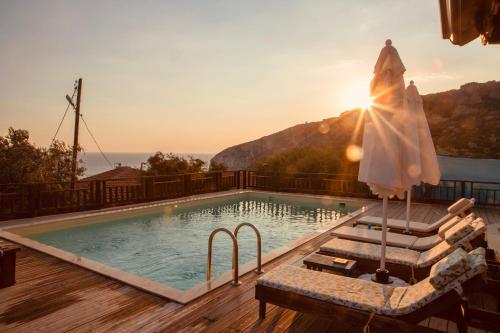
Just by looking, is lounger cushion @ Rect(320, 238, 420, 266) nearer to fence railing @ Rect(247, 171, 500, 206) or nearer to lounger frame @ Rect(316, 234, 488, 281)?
lounger frame @ Rect(316, 234, 488, 281)

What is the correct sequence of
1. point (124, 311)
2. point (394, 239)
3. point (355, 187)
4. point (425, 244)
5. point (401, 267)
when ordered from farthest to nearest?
point (355, 187)
point (394, 239)
point (425, 244)
point (401, 267)
point (124, 311)

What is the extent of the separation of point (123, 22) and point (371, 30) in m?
7.69

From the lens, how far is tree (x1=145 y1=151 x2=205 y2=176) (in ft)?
64.5

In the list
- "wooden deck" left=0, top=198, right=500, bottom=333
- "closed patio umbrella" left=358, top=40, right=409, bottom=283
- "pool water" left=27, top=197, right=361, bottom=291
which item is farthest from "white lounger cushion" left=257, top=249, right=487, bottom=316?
"pool water" left=27, top=197, right=361, bottom=291

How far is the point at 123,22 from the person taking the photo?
11070 millimetres

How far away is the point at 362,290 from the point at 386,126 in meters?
1.81

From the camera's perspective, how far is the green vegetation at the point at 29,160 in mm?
14711

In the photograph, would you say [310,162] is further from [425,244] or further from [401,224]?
[425,244]

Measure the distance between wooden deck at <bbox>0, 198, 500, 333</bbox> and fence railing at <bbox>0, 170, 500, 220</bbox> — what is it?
450cm

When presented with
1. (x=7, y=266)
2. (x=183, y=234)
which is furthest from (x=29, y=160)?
(x=7, y=266)

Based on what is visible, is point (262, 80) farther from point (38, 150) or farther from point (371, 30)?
point (38, 150)

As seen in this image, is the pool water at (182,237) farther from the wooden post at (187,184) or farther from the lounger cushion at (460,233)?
the lounger cushion at (460,233)

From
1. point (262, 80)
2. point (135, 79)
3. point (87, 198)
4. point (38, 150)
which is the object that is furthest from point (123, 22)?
point (38, 150)

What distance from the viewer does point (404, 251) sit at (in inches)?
193
